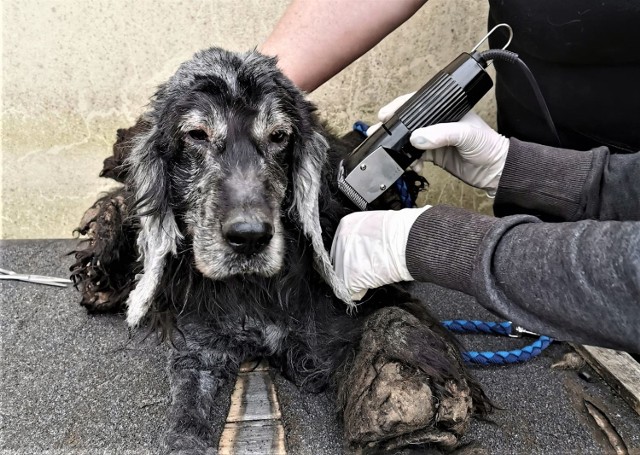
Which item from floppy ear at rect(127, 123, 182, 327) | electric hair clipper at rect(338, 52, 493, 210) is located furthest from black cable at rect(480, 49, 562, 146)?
floppy ear at rect(127, 123, 182, 327)

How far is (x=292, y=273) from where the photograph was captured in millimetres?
1730

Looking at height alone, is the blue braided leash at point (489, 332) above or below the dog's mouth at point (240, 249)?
below

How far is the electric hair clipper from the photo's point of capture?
1.75 metres

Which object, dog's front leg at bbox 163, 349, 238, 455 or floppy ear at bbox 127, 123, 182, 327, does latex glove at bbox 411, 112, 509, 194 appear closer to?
floppy ear at bbox 127, 123, 182, 327

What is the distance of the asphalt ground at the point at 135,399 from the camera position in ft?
5.19

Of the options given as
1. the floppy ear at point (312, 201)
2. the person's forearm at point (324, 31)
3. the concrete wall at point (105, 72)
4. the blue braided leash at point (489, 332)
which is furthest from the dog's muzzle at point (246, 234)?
the concrete wall at point (105, 72)

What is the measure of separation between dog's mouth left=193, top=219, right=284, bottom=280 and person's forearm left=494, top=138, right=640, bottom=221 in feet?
3.00

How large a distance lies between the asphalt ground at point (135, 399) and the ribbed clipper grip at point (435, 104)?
861 millimetres

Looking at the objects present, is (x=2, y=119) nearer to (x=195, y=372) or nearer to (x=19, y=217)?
(x=19, y=217)

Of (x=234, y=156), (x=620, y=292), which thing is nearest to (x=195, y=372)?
(x=234, y=156)

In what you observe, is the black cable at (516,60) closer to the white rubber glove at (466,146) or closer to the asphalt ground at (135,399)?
the white rubber glove at (466,146)

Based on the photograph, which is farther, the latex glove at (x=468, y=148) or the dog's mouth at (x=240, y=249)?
the latex glove at (x=468, y=148)

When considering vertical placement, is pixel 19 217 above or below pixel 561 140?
above

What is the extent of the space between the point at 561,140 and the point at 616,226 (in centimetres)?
116
